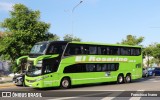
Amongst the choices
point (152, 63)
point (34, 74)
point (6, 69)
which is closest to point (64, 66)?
point (34, 74)

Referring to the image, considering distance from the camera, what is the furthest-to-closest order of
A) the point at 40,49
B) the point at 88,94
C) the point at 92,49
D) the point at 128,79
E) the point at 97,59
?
1. the point at 128,79
2. the point at 97,59
3. the point at 92,49
4. the point at 40,49
5. the point at 88,94

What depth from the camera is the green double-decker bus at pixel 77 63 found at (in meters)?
23.8

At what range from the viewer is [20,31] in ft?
109

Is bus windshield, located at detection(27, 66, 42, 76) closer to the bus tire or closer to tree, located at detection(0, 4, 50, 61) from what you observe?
tree, located at detection(0, 4, 50, 61)

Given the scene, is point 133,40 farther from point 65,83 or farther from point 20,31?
point 65,83

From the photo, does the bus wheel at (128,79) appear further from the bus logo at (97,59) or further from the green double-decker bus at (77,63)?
the bus logo at (97,59)

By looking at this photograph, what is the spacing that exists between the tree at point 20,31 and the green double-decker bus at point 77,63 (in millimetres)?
7813

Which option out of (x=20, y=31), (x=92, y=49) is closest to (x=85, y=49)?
(x=92, y=49)

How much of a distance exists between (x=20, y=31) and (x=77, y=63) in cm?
957

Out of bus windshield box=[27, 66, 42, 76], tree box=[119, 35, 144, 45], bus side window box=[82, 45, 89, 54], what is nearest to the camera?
bus windshield box=[27, 66, 42, 76]

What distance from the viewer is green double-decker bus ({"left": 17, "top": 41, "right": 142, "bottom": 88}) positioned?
23.8 metres

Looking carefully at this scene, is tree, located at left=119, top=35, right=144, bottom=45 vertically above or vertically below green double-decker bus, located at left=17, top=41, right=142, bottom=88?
above

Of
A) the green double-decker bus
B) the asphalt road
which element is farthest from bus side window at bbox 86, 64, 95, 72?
the asphalt road

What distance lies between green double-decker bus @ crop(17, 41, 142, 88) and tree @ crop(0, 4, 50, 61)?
781 cm
